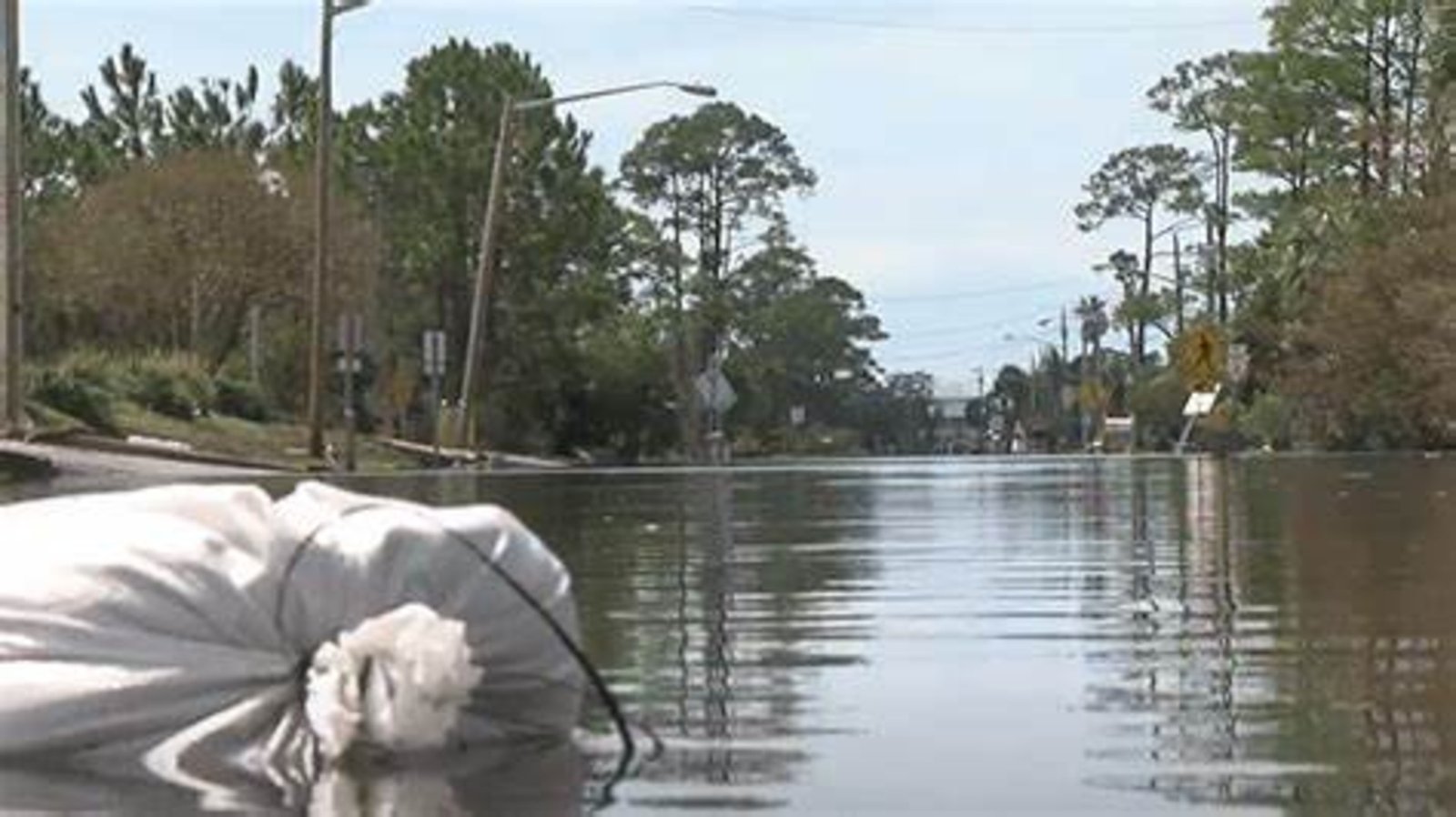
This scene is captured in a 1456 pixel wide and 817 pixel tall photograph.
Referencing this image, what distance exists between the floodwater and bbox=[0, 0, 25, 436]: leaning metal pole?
59.2ft

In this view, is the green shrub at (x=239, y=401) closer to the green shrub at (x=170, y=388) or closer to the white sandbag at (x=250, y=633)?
the green shrub at (x=170, y=388)

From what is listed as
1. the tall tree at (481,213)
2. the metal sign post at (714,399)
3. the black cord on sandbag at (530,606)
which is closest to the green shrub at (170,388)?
the metal sign post at (714,399)

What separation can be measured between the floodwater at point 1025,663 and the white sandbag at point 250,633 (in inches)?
11.7

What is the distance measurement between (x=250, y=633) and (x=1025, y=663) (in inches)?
134

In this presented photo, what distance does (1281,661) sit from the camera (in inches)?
342

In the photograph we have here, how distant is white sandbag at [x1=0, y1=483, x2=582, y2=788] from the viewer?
6.00 meters

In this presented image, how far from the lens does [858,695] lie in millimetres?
8016

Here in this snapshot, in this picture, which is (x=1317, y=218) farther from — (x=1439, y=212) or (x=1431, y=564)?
(x=1431, y=564)

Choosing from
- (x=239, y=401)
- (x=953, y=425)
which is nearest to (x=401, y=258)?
(x=239, y=401)

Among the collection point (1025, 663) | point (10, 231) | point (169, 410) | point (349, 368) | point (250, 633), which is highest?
point (10, 231)

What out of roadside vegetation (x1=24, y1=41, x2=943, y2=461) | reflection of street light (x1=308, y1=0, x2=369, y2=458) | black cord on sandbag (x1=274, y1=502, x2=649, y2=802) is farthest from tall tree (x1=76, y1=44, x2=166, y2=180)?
black cord on sandbag (x1=274, y1=502, x2=649, y2=802)

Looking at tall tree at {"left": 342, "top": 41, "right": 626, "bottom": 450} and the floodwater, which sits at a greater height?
tall tree at {"left": 342, "top": 41, "right": 626, "bottom": 450}

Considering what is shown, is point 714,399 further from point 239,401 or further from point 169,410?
point 169,410

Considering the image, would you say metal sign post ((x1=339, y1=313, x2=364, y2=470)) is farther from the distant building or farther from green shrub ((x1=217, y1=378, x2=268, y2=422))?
the distant building
